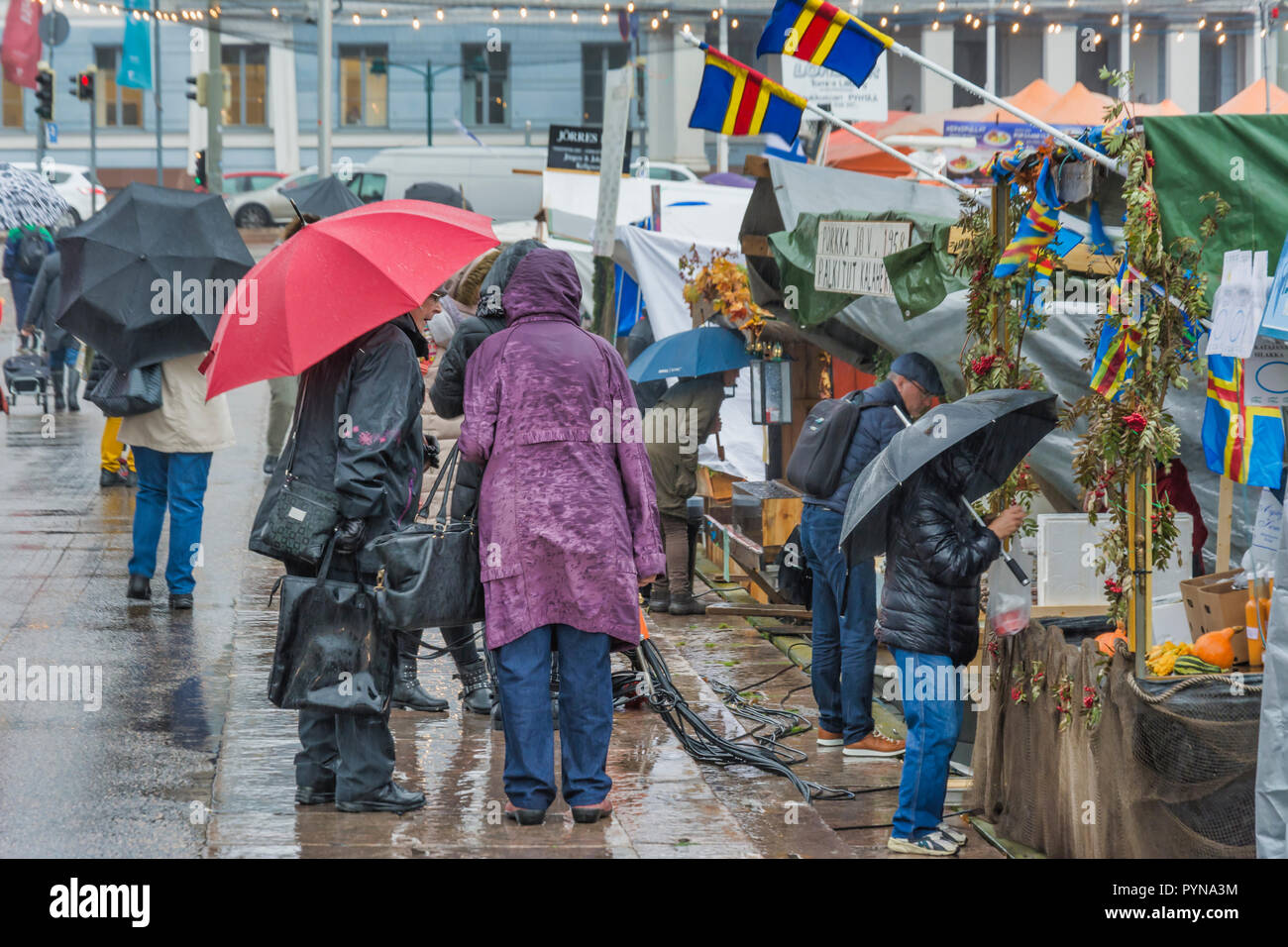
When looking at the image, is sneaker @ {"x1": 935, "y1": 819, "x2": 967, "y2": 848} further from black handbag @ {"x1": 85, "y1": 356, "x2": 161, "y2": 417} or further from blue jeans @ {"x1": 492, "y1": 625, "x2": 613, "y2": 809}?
black handbag @ {"x1": 85, "y1": 356, "x2": 161, "y2": 417}

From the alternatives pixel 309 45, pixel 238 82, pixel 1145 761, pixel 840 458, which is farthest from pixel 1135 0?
pixel 238 82

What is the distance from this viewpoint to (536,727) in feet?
17.5

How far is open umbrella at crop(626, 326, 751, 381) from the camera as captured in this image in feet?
31.8

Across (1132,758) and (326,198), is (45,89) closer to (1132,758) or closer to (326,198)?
(326,198)

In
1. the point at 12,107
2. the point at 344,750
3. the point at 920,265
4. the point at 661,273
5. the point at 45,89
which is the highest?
the point at 12,107

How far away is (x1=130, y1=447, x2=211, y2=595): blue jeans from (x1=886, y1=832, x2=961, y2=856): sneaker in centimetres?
447

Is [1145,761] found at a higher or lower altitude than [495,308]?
lower

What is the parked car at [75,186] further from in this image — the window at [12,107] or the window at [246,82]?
the window at [12,107]

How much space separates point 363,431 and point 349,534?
349 mm

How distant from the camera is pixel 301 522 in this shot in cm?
520

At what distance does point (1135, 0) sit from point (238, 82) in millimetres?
28996

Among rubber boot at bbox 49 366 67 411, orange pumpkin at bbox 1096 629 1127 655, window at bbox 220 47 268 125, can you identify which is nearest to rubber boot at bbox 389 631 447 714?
orange pumpkin at bbox 1096 629 1127 655

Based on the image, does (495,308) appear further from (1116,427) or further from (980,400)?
(1116,427)

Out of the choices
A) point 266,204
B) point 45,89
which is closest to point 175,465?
point 45,89
